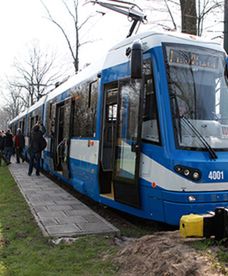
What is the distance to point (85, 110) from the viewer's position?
941cm

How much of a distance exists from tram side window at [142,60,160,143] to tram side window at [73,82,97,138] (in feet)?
6.66

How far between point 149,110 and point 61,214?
2728mm

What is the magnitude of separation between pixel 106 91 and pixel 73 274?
165 inches

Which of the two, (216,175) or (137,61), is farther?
(137,61)

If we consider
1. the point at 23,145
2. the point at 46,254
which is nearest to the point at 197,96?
the point at 46,254

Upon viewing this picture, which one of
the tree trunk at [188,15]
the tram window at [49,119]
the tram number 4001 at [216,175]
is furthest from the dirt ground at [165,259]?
the tram window at [49,119]

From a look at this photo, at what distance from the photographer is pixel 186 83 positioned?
21.6 ft

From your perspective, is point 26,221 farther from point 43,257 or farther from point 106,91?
point 106,91

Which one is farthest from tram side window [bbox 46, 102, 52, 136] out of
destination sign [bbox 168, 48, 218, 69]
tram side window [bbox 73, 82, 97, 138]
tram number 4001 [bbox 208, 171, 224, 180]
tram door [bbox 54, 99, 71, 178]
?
tram number 4001 [bbox 208, 171, 224, 180]

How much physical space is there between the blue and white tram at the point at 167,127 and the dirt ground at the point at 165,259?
3.30ft

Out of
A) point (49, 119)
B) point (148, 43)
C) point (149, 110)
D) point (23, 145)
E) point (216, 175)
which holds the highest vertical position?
point (148, 43)

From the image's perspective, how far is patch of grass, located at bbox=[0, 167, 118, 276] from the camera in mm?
4898

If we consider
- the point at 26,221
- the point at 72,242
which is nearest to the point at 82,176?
the point at 26,221

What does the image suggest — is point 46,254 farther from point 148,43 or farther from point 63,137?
point 63,137
